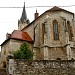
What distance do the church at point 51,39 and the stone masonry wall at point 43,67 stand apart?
548 inches

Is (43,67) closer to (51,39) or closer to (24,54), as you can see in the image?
(24,54)

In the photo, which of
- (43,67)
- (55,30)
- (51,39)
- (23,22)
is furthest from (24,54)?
(23,22)

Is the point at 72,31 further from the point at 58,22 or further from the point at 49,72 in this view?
the point at 49,72

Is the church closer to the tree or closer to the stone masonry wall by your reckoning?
the tree

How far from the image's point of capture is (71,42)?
97.1ft

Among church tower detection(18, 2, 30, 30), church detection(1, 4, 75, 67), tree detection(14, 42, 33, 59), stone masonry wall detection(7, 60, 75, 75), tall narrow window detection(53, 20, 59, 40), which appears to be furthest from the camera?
church tower detection(18, 2, 30, 30)

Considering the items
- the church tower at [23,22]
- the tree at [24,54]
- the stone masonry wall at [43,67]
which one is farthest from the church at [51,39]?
the church tower at [23,22]

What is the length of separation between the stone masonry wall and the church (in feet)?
45.6

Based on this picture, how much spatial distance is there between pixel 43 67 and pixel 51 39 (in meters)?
16.2

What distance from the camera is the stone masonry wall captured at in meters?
13.7

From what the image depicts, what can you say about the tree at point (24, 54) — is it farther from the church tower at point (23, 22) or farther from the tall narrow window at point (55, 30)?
the church tower at point (23, 22)

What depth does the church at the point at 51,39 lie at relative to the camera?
94.1 feet

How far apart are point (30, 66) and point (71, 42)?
16790 mm

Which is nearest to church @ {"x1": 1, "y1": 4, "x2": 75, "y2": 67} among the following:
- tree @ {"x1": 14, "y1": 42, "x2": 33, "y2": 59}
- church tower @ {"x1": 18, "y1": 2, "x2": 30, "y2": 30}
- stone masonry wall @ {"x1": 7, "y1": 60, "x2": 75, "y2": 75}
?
tree @ {"x1": 14, "y1": 42, "x2": 33, "y2": 59}
